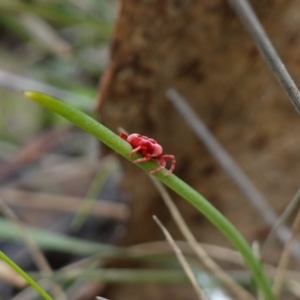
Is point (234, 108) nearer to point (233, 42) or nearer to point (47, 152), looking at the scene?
point (233, 42)

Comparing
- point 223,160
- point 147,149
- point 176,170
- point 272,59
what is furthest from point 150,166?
point 176,170

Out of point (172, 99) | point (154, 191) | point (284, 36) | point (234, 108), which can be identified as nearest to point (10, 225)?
point (154, 191)

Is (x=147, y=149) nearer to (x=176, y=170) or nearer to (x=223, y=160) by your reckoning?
(x=223, y=160)

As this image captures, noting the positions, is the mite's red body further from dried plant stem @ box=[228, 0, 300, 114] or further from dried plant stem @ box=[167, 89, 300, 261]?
dried plant stem @ box=[167, 89, 300, 261]

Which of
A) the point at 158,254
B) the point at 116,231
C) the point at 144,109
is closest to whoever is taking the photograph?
the point at 144,109

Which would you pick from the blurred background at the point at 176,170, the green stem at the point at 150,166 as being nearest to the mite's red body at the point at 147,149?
the green stem at the point at 150,166

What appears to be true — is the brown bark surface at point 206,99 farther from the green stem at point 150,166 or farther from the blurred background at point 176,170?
the green stem at point 150,166

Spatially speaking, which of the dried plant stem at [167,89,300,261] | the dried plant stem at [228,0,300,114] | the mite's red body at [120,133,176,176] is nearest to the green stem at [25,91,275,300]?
the mite's red body at [120,133,176,176]
